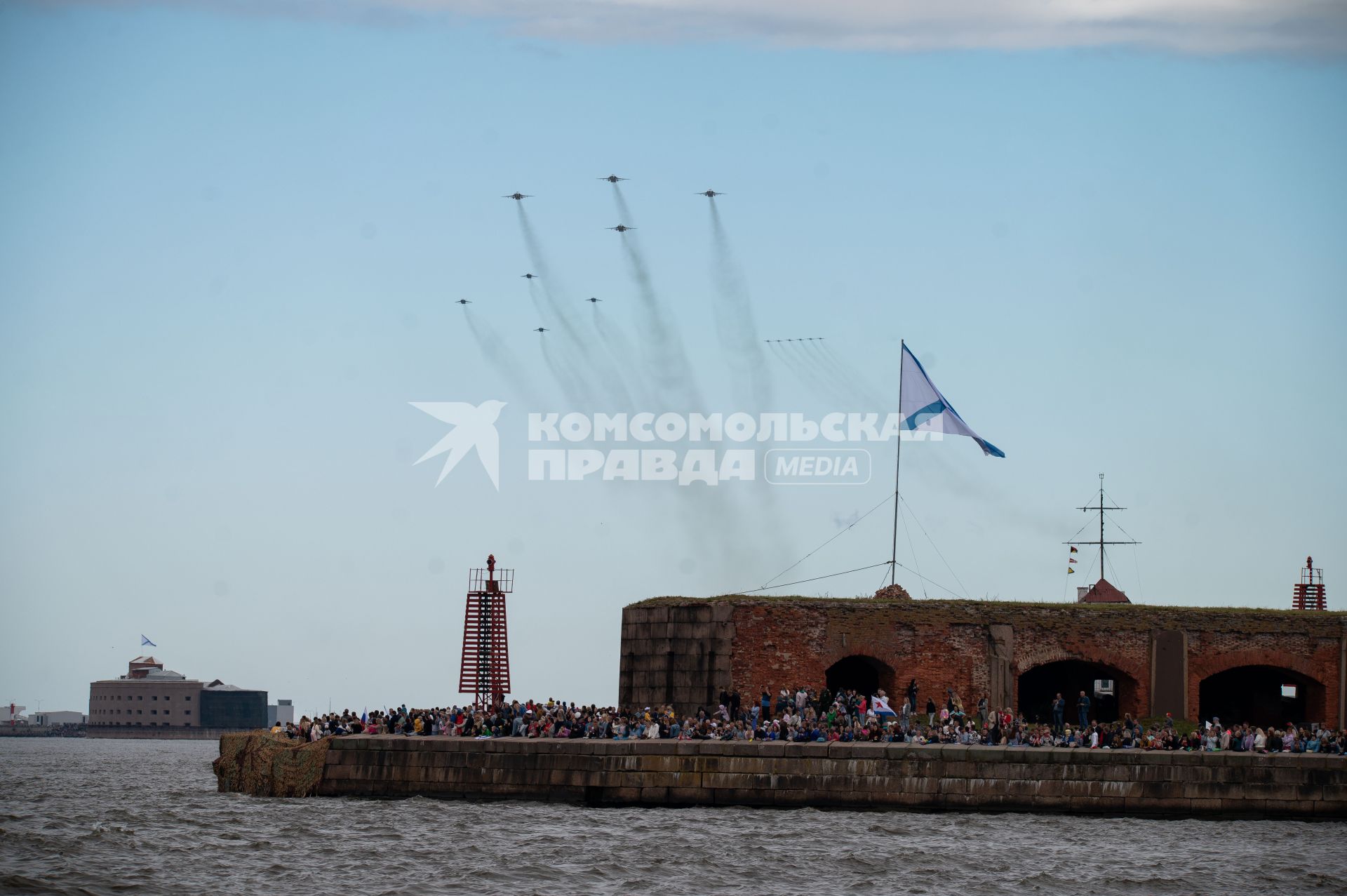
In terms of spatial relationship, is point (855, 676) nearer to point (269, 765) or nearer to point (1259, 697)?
point (1259, 697)

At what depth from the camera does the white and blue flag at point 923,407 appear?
49.3m

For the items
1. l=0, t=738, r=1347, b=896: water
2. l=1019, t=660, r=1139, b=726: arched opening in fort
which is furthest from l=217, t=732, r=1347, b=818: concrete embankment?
l=1019, t=660, r=1139, b=726: arched opening in fort

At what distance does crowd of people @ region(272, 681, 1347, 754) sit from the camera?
40250 mm

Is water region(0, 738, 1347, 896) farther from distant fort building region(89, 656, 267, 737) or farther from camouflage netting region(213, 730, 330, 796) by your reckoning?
distant fort building region(89, 656, 267, 737)

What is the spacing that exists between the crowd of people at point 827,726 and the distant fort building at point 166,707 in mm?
152647

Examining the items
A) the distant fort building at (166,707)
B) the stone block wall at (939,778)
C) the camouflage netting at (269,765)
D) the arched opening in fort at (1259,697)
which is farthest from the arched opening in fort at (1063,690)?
the distant fort building at (166,707)

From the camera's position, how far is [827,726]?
41.0 m

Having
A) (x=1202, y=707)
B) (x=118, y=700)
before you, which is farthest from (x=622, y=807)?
(x=118, y=700)

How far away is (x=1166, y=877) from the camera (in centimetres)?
3145

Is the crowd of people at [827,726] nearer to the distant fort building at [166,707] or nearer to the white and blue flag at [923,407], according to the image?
the white and blue flag at [923,407]

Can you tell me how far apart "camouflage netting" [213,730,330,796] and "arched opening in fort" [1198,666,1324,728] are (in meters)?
23.3

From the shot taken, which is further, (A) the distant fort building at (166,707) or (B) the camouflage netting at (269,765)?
(A) the distant fort building at (166,707)

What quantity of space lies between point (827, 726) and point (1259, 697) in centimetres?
1569

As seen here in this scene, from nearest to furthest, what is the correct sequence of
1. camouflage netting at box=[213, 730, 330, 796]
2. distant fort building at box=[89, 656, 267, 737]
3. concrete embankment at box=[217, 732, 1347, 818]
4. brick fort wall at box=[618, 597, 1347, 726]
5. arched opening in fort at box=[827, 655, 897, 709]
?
1. concrete embankment at box=[217, 732, 1347, 818]
2. camouflage netting at box=[213, 730, 330, 796]
3. brick fort wall at box=[618, 597, 1347, 726]
4. arched opening in fort at box=[827, 655, 897, 709]
5. distant fort building at box=[89, 656, 267, 737]
